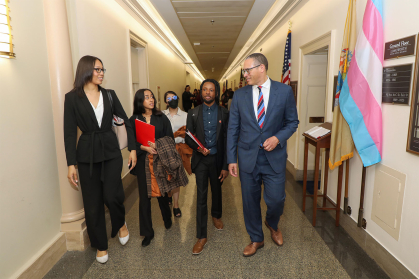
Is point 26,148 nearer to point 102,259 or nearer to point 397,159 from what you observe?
point 102,259

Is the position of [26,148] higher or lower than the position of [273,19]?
lower

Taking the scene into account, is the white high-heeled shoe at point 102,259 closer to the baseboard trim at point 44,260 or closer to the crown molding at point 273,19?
the baseboard trim at point 44,260

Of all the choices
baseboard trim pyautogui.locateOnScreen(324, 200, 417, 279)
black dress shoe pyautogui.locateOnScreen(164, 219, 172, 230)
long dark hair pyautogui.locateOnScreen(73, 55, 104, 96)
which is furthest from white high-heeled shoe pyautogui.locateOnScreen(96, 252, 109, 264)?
baseboard trim pyautogui.locateOnScreen(324, 200, 417, 279)

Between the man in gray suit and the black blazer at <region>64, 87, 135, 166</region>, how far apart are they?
1130 mm

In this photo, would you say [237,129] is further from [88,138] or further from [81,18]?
[81,18]

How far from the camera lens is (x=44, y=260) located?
2.29 metres

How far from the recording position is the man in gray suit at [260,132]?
2318 mm

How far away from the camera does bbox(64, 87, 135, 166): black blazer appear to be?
7.37 feet

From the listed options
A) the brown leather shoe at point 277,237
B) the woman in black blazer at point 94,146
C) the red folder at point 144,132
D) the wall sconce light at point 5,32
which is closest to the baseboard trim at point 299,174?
the brown leather shoe at point 277,237

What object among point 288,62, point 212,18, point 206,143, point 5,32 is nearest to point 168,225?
point 206,143

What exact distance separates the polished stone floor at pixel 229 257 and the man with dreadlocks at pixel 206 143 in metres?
0.27

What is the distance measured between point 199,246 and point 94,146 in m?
1.38

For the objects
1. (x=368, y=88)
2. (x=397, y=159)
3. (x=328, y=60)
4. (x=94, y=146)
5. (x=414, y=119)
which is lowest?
(x=397, y=159)

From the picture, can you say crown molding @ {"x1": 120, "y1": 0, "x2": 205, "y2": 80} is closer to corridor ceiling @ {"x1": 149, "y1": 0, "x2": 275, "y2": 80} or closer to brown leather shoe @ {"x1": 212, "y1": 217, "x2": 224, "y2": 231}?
corridor ceiling @ {"x1": 149, "y1": 0, "x2": 275, "y2": 80}
